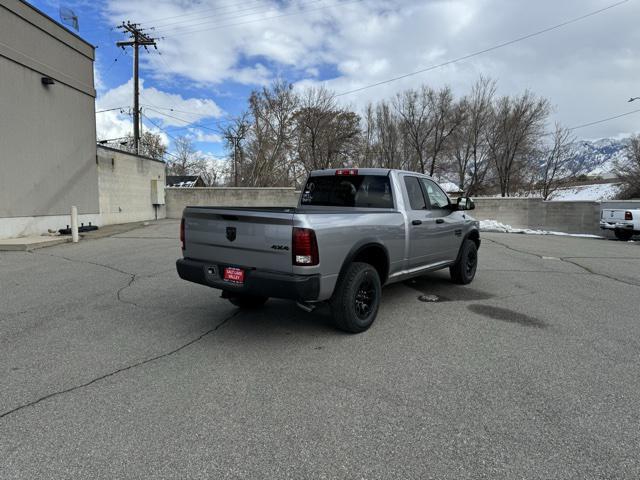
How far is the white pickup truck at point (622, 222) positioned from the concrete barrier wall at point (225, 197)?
15.0m

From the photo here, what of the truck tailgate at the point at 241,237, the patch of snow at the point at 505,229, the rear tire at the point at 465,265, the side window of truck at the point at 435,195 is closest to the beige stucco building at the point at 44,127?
the truck tailgate at the point at 241,237

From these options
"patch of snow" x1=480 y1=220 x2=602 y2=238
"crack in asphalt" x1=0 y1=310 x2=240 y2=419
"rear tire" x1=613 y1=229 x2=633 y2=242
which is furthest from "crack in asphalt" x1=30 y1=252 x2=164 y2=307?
"rear tire" x1=613 y1=229 x2=633 y2=242

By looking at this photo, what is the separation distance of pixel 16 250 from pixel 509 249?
46.4ft

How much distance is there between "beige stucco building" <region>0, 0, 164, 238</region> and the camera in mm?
12102

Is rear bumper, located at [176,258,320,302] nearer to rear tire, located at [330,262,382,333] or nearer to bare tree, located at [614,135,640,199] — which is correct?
rear tire, located at [330,262,382,333]

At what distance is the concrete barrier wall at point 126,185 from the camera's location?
17328 mm

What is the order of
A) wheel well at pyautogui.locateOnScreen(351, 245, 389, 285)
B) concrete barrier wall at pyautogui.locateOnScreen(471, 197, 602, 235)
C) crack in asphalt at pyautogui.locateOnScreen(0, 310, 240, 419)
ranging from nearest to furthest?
crack in asphalt at pyautogui.locateOnScreen(0, 310, 240, 419), wheel well at pyautogui.locateOnScreen(351, 245, 389, 285), concrete barrier wall at pyautogui.locateOnScreen(471, 197, 602, 235)

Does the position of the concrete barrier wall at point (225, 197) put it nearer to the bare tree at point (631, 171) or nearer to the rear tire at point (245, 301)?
the rear tire at point (245, 301)

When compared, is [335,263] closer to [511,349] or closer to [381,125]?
[511,349]

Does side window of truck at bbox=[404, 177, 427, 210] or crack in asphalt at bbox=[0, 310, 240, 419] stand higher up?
side window of truck at bbox=[404, 177, 427, 210]

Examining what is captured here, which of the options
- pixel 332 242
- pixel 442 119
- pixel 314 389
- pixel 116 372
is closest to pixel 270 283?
pixel 332 242

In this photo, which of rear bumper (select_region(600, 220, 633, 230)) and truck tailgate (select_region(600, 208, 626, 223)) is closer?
rear bumper (select_region(600, 220, 633, 230))

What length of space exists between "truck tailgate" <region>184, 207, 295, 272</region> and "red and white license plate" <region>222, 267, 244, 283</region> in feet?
0.22

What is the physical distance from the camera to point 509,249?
41.9 feet
